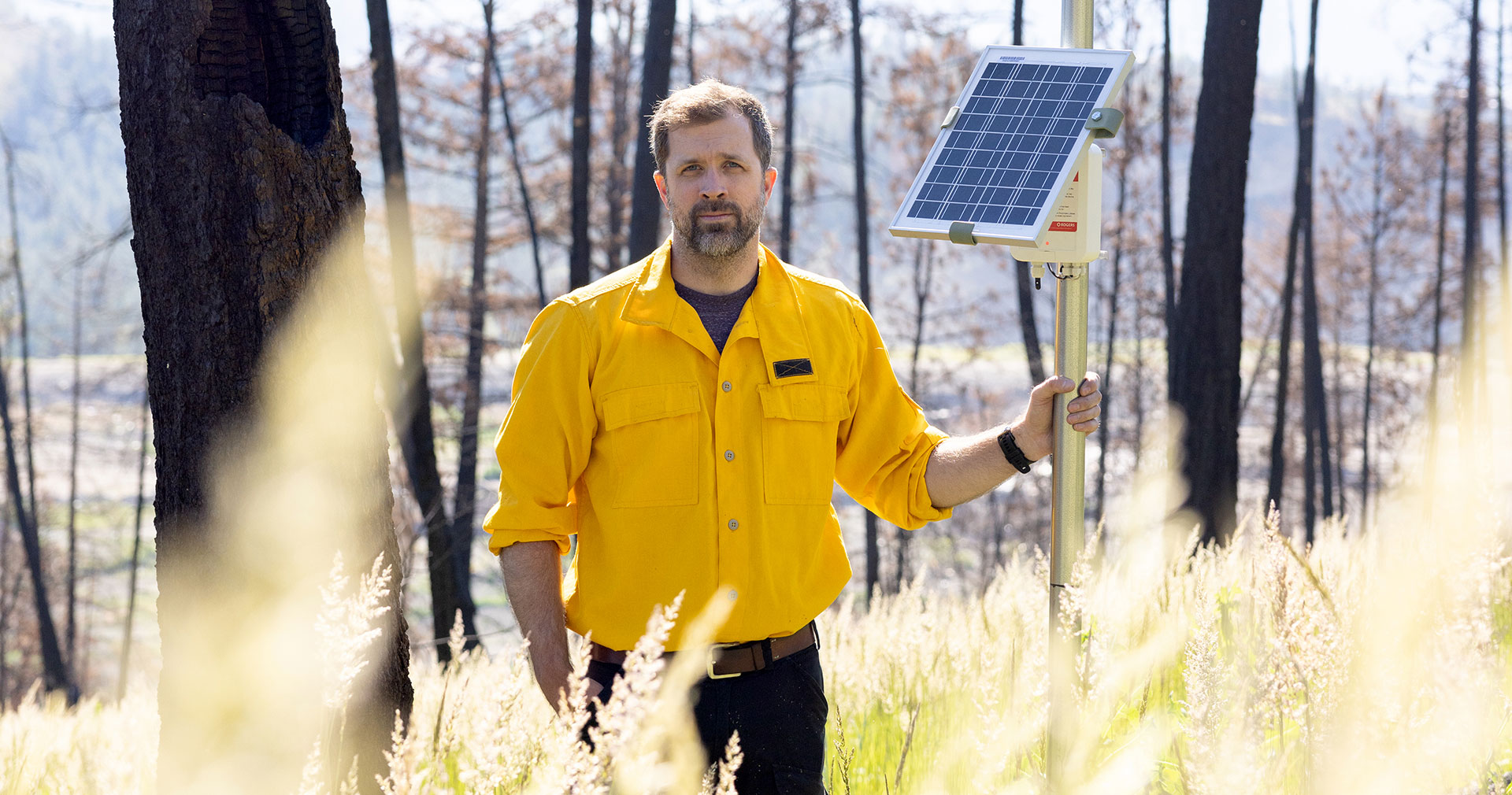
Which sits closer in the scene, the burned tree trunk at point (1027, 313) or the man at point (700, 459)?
the man at point (700, 459)

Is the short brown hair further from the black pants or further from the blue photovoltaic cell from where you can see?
the black pants

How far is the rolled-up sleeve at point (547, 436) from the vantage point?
9.31ft

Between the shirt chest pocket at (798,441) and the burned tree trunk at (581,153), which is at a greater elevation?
the burned tree trunk at (581,153)

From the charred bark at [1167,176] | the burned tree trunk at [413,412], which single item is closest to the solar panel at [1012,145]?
the burned tree trunk at [413,412]

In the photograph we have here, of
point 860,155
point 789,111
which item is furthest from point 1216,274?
point 789,111

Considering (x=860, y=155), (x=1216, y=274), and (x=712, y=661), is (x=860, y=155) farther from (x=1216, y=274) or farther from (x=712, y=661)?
(x=712, y=661)

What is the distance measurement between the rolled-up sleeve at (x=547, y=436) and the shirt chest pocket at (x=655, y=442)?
0.08m

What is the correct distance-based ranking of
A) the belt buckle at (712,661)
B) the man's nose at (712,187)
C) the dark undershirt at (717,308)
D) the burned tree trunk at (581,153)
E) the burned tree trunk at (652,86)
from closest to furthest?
the belt buckle at (712,661), the man's nose at (712,187), the dark undershirt at (717,308), the burned tree trunk at (652,86), the burned tree trunk at (581,153)

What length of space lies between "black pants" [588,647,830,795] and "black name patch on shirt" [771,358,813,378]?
759 mm

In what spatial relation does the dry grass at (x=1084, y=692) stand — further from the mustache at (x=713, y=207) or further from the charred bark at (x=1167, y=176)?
the charred bark at (x=1167, y=176)

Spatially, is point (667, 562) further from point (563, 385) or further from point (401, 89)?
point (401, 89)

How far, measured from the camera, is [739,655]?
112 inches

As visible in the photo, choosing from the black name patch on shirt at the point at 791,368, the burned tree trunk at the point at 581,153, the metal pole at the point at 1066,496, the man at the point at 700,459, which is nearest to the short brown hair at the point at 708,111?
the man at the point at 700,459

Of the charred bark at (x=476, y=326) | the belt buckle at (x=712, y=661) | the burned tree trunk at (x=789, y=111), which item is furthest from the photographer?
the burned tree trunk at (x=789, y=111)
